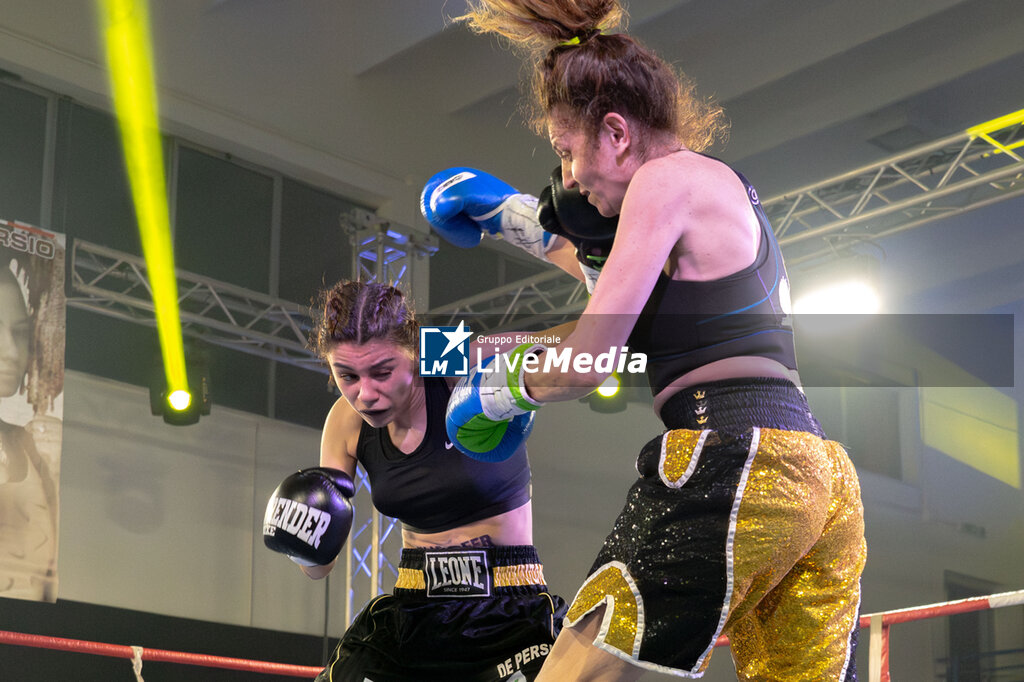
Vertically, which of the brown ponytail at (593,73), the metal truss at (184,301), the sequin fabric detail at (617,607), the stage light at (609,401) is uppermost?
the metal truss at (184,301)

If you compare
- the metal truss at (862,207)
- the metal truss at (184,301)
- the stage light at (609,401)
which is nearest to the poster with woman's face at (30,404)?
the metal truss at (184,301)

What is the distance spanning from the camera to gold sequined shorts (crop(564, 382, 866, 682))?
3.78 feet

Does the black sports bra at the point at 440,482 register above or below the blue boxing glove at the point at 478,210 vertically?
below

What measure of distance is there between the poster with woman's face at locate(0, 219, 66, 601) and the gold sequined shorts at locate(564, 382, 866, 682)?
453 cm

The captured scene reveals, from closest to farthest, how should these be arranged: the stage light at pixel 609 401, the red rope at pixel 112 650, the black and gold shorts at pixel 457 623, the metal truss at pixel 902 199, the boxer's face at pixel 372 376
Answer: the black and gold shorts at pixel 457 623 < the boxer's face at pixel 372 376 < the red rope at pixel 112 650 < the metal truss at pixel 902 199 < the stage light at pixel 609 401

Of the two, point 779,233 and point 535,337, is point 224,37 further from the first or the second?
point 535,337

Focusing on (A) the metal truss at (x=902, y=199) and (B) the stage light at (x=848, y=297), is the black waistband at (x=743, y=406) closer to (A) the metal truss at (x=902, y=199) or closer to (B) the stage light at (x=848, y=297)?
(A) the metal truss at (x=902, y=199)

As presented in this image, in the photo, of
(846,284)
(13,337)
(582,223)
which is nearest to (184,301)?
(13,337)

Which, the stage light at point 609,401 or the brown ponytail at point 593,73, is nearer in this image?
the brown ponytail at point 593,73

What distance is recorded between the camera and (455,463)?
2.09 m

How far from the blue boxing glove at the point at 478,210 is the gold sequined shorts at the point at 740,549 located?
602mm

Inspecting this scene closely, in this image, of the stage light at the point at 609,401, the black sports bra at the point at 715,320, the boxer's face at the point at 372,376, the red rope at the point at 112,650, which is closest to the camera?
the black sports bra at the point at 715,320

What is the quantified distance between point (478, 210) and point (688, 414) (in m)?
0.73

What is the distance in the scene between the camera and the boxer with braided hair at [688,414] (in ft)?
3.79
